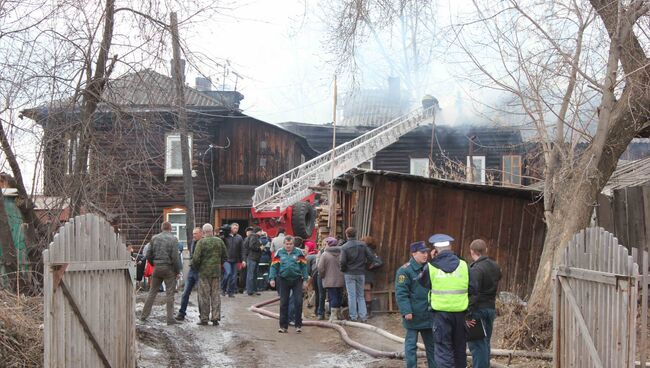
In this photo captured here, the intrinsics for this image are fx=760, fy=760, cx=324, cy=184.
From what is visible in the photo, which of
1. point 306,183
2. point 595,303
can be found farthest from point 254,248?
point 595,303

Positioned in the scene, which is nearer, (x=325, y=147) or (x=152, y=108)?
(x=152, y=108)

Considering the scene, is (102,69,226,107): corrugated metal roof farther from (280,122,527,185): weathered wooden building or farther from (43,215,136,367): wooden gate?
(280,122,527,185): weathered wooden building

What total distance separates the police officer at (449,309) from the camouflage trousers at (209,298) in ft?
20.8

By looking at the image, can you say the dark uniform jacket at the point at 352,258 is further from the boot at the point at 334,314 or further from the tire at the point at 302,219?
the tire at the point at 302,219

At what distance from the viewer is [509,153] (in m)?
37.1

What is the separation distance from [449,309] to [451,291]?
21cm

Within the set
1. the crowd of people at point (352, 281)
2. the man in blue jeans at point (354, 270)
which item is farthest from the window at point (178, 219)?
the man in blue jeans at point (354, 270)

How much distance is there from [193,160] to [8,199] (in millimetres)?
21221

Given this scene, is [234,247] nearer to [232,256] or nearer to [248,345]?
[232,256]

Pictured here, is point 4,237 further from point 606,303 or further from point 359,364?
point 606,303

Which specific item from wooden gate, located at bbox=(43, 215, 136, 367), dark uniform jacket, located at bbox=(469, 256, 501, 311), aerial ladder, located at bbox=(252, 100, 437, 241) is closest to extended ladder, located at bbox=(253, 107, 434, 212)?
aerial ladder, located at bbox=(252, 100, 437, 241)

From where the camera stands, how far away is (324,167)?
105 ft

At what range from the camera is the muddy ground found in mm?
11016

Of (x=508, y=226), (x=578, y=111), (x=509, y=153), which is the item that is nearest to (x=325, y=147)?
(x=509, y=153)
